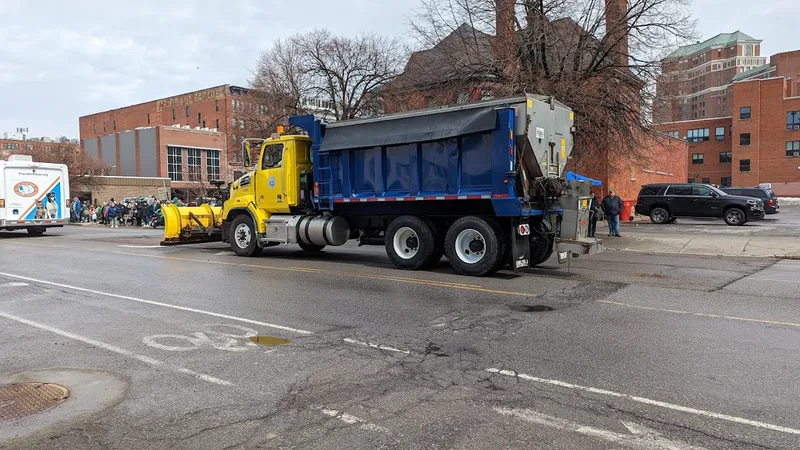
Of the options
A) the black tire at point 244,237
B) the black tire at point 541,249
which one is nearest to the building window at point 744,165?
the black tire at point 541,249

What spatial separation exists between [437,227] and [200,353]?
22.7 feet

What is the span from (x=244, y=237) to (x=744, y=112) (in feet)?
223

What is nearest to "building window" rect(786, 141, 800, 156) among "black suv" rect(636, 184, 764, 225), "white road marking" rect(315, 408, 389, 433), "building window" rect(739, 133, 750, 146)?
"building window" rect(739, 133, 750, 146)

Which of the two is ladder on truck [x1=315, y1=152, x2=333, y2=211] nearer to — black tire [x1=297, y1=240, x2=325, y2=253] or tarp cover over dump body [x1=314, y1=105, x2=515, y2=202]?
tarp cover over dump body [x1=314, y1=105, x2=515, y2=202]

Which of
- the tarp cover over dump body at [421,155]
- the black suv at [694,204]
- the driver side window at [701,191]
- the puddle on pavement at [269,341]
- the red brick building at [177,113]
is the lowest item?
the puddle on pavement at [269,341]

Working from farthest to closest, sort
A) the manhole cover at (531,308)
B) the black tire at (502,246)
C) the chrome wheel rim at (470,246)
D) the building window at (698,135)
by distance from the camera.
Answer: the building window at (698,135) < the chrome wheel rim at (470,246) < the black tire at (502,246) < the manhole cover at (531,308)

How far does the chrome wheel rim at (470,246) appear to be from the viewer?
1102 cm

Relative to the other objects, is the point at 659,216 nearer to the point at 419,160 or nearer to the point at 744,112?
the point at 419,160

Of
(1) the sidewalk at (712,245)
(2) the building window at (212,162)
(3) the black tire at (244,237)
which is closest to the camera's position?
(3) the black tire at (244,237)

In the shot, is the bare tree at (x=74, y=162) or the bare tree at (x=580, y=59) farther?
the bare tree at (x=74, y=162)

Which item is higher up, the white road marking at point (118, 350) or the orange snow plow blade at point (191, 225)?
the orange snow plow blade at point (191, 225)

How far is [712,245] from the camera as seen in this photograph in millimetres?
16438

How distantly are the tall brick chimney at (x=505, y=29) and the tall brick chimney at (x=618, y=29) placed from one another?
2.87m

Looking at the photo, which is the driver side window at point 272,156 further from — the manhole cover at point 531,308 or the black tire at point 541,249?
the manhole cover at point 531,308
